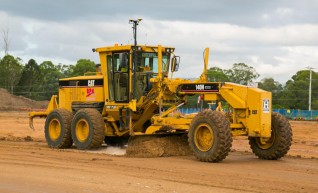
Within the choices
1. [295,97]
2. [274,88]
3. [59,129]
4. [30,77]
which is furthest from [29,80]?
[59,129]

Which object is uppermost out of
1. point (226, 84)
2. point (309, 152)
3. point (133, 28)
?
point (133, 28)

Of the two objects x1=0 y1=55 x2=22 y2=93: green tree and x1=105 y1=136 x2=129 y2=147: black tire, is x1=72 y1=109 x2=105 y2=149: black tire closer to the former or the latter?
x1=105 y1=136 x2=129 y2=147: black tire

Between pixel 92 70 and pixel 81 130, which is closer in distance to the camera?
pixel 81 130

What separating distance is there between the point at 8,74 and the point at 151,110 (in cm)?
8095

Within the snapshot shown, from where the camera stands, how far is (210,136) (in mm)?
14602

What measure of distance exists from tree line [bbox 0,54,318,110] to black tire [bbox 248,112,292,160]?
167ft

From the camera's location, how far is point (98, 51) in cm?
1827

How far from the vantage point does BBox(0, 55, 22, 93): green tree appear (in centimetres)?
9450

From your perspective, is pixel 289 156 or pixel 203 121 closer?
pixel 203 121

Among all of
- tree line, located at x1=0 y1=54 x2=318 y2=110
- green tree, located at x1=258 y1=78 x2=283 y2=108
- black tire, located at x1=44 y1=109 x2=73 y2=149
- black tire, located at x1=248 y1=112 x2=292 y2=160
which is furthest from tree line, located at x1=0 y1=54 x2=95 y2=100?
black tire, located at x1=248 y1=112 x2=292 y2=160

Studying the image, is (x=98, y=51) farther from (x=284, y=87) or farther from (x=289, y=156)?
(x=284, y=87)

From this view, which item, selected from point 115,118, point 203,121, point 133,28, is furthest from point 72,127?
point 203,121

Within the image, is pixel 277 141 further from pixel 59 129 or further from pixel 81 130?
pixel 59 129

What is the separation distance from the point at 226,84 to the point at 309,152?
4.51 meters
